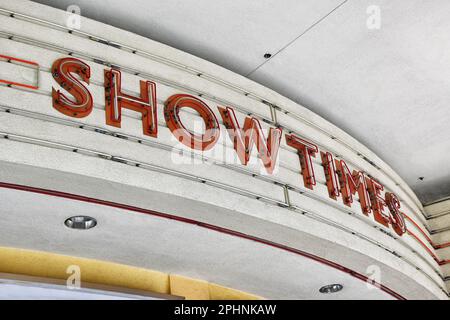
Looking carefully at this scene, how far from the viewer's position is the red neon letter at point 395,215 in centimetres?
649

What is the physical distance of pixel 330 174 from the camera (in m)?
5.79

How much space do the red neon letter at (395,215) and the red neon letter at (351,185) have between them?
1.56 ft

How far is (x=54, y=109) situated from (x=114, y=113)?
0.45 m

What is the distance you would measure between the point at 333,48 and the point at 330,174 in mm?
1215

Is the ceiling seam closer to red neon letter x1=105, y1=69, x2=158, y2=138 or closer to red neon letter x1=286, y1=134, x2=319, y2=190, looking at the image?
red neon letter x1=286, y1=134, x2=319, y2=190

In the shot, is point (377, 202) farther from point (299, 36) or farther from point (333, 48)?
point (299, 36)

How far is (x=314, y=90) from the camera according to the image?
6.00m

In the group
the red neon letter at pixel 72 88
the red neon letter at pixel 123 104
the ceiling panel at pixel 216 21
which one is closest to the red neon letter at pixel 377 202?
the ceiling panel at pixel 216 21

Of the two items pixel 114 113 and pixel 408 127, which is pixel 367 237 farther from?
pixel 114 113

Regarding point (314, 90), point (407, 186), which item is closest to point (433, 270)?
point (407, 186)

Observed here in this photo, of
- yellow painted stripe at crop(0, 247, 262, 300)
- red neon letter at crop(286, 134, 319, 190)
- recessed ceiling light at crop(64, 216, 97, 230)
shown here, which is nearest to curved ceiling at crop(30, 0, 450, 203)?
red neon letter at crop(286, 134, 319, 190)

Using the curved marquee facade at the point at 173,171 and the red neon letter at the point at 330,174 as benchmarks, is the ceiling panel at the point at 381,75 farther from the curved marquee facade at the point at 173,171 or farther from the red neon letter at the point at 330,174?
the red neon letter at the point at 330,174

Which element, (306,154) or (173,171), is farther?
(306,154)

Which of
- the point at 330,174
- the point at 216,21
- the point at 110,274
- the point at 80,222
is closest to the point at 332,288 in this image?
the point at 330,174
